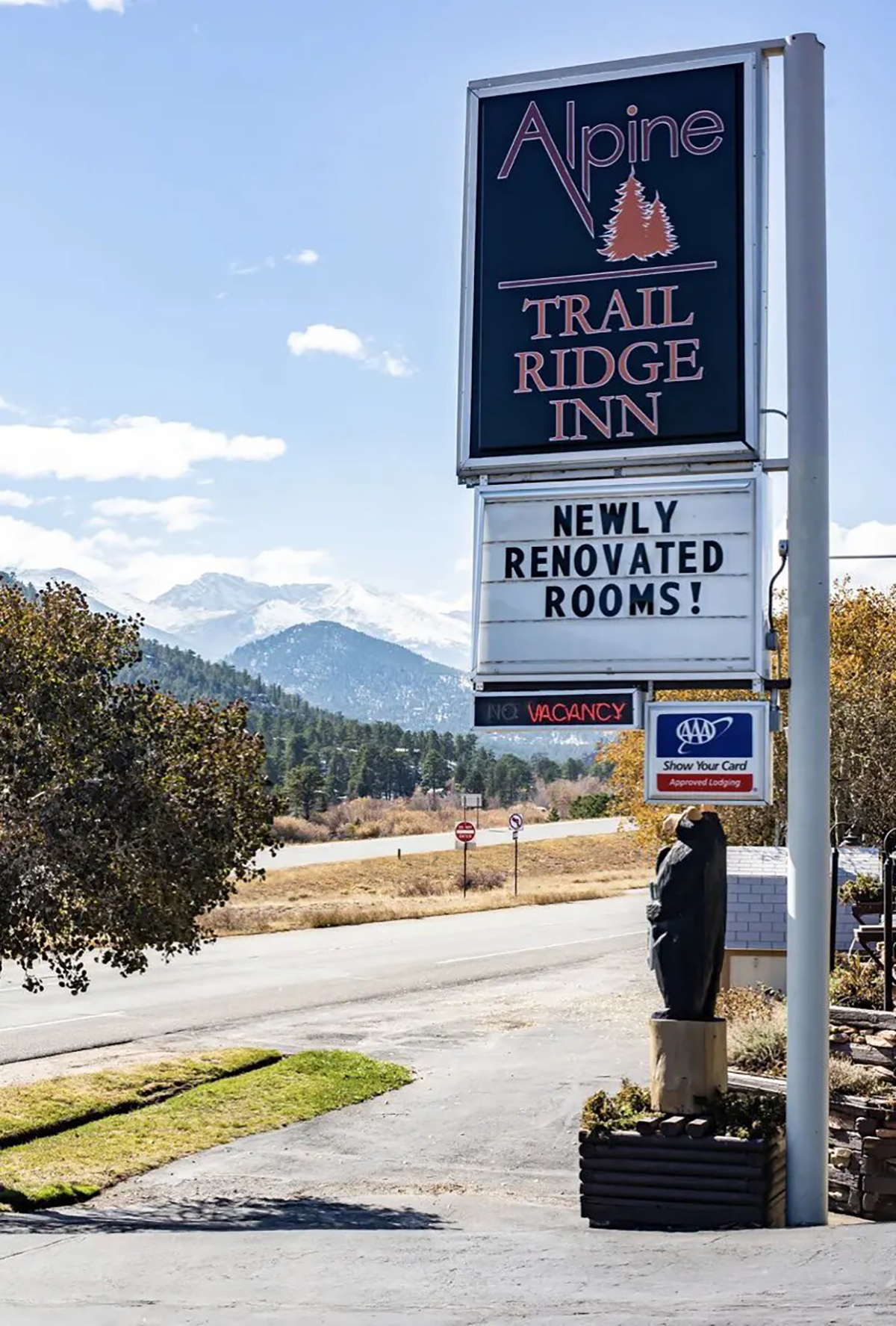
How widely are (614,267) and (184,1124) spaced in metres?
11.1

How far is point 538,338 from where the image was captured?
39.4ft

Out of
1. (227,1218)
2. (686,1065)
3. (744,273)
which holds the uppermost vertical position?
(744,273)

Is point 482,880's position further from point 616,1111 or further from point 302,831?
point 616,1111

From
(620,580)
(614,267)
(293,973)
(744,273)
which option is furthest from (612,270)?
(293,973)

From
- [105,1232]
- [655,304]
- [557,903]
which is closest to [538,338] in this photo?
[655,304]

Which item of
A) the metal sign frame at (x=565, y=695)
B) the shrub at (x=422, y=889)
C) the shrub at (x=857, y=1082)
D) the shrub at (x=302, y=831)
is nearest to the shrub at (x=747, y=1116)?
the shrub at (x=857, y=1082)

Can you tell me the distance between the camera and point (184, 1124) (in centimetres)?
1731

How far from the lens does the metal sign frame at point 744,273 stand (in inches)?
447

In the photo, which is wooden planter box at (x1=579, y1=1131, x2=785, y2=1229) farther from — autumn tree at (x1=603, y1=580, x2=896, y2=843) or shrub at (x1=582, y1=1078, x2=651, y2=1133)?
autumn tree at (x1=603, y1=580, x2=896, y2=843)

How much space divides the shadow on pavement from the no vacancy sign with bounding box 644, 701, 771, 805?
4395 millimetres

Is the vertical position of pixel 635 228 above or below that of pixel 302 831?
above

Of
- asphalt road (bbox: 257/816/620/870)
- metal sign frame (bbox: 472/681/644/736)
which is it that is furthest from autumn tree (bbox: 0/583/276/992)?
asphalt road (bbox: 257/816/620/870)

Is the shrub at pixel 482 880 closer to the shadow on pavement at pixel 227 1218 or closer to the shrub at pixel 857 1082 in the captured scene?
the shadow on pavement at pixel 227 1218

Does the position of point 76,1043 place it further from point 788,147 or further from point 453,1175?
point 788,147
